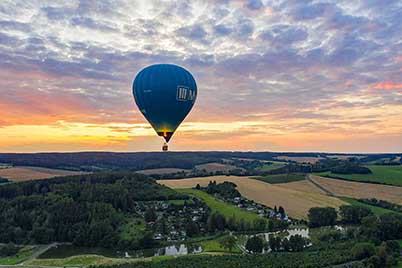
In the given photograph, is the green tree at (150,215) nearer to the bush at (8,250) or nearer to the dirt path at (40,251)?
the dirt path at (40,251)

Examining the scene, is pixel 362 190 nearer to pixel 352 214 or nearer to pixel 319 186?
pixel 319 186

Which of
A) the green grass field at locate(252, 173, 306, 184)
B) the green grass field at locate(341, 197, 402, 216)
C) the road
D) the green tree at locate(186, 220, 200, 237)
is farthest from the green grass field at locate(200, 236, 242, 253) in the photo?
the green grass field at locate(252, 173, 306, 184)

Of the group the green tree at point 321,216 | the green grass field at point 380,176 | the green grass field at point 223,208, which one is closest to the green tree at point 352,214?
the green tree at point 321,216

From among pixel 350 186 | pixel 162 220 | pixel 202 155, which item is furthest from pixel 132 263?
pixel 202 155

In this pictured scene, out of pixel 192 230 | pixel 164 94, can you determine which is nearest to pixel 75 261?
pixel 192 230

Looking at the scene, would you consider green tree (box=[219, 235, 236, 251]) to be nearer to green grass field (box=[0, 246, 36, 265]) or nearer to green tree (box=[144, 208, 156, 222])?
green tree (box=[144, 208, 156, 222])
